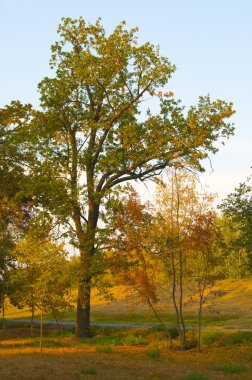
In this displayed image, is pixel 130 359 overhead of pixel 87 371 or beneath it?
beneath

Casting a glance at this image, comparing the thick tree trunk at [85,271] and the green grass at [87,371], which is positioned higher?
the thick tree trunk at [85,271]

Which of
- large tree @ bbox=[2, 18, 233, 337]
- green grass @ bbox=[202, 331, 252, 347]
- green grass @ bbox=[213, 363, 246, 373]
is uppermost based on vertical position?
large tree @ bbox=[2, 18, 233, 337]

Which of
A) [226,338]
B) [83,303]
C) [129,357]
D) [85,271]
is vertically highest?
[85,271]

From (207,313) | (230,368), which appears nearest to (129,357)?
(230,368)

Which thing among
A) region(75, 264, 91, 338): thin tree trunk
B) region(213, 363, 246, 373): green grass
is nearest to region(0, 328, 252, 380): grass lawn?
region(213, 363, 246, 373): green grass

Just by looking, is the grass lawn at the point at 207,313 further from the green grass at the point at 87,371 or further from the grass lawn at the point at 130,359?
the green grass at the point at 87,371

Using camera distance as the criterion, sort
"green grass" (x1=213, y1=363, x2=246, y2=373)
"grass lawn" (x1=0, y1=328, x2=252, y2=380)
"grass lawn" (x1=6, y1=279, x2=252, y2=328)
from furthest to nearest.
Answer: "grass lawn" (x1=6, y1=279, x2=252, y2=328) → "green grass" (x1=213, y1=363, x2=246, y2=373) → "grass lawn" (x1=0, y1=328, x2=252, y2=380)

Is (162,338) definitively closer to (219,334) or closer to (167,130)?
(219,334)

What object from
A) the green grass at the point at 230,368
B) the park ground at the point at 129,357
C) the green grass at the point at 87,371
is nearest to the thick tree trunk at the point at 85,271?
the park ground at the point at 129,357

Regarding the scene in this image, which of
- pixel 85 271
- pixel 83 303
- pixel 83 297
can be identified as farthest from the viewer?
pixel 83 303

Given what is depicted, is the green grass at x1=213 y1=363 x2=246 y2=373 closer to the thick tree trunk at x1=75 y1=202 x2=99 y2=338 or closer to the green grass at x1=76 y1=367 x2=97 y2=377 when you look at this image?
the green grass at x1=76 y1=367 x2=97 y2=377

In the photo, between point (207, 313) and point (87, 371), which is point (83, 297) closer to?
point (87, 371)

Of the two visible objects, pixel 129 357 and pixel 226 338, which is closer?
pixel 129 357

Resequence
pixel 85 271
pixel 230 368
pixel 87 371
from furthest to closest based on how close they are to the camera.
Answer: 1. pixel 85 271
2. pixel 230 368
3. pixel 87 371
